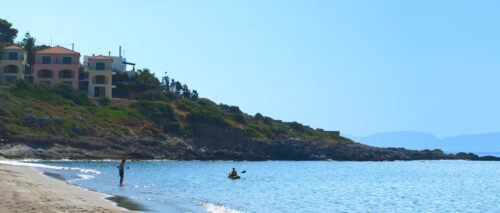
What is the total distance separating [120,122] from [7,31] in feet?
177

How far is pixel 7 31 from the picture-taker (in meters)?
153

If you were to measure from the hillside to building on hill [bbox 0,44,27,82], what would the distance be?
35.0ft

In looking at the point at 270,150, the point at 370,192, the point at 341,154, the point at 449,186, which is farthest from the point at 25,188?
the point at 341,154

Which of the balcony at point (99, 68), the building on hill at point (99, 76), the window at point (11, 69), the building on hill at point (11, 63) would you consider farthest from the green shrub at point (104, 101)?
the window at point (11, 69)

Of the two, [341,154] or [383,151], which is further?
[383,151]

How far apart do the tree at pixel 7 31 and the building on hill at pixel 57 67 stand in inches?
1091

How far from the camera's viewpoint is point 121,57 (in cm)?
14462

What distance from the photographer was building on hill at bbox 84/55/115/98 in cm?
12812

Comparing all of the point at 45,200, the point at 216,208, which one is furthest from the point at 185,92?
the point at 45,200

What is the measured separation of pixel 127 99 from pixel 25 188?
97343 millimetres

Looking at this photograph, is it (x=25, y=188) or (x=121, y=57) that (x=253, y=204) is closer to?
(x=25, y=188)

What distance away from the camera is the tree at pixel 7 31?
152000mm

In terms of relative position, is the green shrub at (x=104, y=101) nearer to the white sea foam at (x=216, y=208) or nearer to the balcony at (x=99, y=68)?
the balcony at (x=99, y=68)

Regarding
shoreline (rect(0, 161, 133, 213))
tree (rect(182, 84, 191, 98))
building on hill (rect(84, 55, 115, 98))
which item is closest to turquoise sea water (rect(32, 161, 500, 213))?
shoreline (rect(0, 161, 133, 213))
